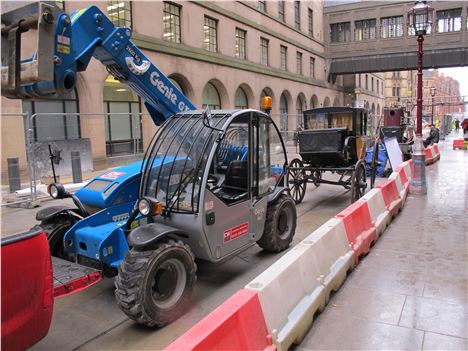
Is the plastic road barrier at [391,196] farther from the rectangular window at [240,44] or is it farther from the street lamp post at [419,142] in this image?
the rectangular window at [240,44]

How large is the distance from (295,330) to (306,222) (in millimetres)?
4821

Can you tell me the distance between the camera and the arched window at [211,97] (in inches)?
973

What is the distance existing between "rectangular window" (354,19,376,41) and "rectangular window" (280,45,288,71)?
11989 mm

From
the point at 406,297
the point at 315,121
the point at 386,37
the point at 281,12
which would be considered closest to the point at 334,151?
the point at 315,121

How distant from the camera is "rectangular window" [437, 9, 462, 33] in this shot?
38.5 metres

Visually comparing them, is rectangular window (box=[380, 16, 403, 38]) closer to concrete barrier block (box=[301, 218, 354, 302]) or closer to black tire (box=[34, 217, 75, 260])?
concrete barrier block (box=[301, 218, 354, 302])

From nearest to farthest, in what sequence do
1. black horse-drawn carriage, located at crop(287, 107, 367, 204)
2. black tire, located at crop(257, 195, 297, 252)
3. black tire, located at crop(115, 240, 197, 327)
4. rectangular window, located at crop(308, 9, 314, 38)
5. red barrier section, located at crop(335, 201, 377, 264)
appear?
black tire, located at crop(115, 240, 197, 327) → red barrier section, located at crop(335, 201, 377, 264) → black tire, located at crop(257, 195, 297, 252) → black horse-drawn carriage, located at crop(287, 107, 367, 204) → rectangular window, located at crop(308, 9, 314, 38)

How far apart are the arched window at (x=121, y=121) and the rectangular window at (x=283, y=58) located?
1702 cm

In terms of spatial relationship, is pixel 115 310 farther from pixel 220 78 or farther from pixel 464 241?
pixel 220 78

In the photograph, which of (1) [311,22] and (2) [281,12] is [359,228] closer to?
(2) [281,12]

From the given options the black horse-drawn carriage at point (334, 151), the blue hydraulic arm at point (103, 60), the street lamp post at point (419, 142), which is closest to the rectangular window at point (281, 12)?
the street lamp post at point (419, 142)

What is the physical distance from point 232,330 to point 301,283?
1.34 m

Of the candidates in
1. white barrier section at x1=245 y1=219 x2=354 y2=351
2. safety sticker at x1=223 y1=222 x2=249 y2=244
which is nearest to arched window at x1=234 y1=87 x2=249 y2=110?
safety sticker at x1=223 y1=222 x2=249 y2=244

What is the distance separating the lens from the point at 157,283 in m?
4.16
